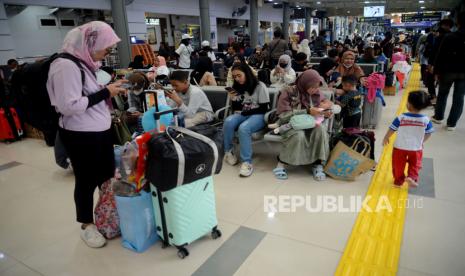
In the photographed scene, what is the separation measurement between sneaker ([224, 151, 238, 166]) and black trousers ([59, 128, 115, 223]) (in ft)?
6.01

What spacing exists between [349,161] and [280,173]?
2.44 ft

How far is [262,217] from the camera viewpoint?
2846 millimetres

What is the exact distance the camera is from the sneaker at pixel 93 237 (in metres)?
2.52

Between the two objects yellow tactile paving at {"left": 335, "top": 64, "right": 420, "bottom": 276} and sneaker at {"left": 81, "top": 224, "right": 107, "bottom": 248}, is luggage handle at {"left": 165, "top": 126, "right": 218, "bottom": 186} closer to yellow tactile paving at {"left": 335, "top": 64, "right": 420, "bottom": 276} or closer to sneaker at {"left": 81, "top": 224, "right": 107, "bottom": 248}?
sneaker at {"left": 81, "top": 224, "right": 107, "bottom": 248}

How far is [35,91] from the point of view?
215 cm

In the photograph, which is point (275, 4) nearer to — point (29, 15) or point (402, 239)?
point (29, 15)

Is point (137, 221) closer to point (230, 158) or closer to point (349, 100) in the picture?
point (230, 158)

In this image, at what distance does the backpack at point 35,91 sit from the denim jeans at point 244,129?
2072 millimetres

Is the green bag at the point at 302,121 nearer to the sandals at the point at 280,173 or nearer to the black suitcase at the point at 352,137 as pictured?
the black suitcase at the point at 352,137

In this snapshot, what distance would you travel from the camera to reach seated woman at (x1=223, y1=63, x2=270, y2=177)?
3.82 metres

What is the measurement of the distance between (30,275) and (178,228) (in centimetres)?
111

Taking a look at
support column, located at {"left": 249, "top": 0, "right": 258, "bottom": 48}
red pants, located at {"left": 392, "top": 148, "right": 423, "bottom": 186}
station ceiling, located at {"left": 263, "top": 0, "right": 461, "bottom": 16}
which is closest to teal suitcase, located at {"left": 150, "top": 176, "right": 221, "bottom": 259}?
red pants, located at {"left": 392, "top": 148, "right": 423, "bottom": 186}

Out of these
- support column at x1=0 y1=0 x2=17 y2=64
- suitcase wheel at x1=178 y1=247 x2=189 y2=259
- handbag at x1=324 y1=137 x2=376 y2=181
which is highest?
support column at x1=0 y1=0 x2=17 y2=64

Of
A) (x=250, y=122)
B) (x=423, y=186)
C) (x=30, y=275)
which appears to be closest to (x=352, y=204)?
(x=423, y=186)
